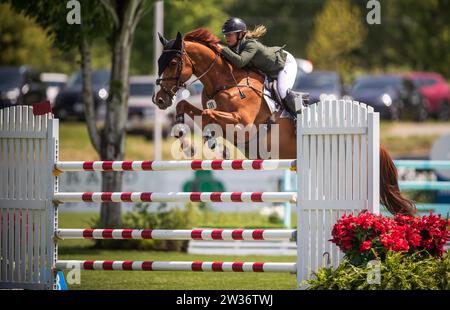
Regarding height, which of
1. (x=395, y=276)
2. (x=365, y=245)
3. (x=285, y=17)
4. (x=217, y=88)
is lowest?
(x=395, y=276)

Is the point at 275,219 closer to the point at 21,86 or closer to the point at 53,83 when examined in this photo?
the point at 21,86

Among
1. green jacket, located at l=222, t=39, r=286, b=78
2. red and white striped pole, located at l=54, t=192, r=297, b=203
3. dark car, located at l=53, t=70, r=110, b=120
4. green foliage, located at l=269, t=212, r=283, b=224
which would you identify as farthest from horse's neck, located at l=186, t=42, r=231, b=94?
dark car, located at l=53, t=70, r=110, b=120

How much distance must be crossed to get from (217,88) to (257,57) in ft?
1.55

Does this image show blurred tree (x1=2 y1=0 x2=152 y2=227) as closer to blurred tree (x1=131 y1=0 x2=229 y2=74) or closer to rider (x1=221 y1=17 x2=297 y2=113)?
rider (x1=221 y1=17 x2=297 y2=113)

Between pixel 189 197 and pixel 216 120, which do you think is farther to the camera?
pixel 216 120

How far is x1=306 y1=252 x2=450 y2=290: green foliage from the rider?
2.63m

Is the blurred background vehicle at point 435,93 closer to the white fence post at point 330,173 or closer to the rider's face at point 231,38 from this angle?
the rider's face at point 231,38

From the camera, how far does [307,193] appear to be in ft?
21.8

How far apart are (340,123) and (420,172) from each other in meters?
10.4

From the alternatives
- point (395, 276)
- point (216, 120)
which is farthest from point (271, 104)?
point (395, 276)

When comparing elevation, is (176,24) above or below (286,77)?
above

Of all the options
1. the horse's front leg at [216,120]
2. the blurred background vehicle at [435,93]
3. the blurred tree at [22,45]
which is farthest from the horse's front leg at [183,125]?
the blurred tree at [22,45]

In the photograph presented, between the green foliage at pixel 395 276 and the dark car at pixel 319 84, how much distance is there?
19.6m
